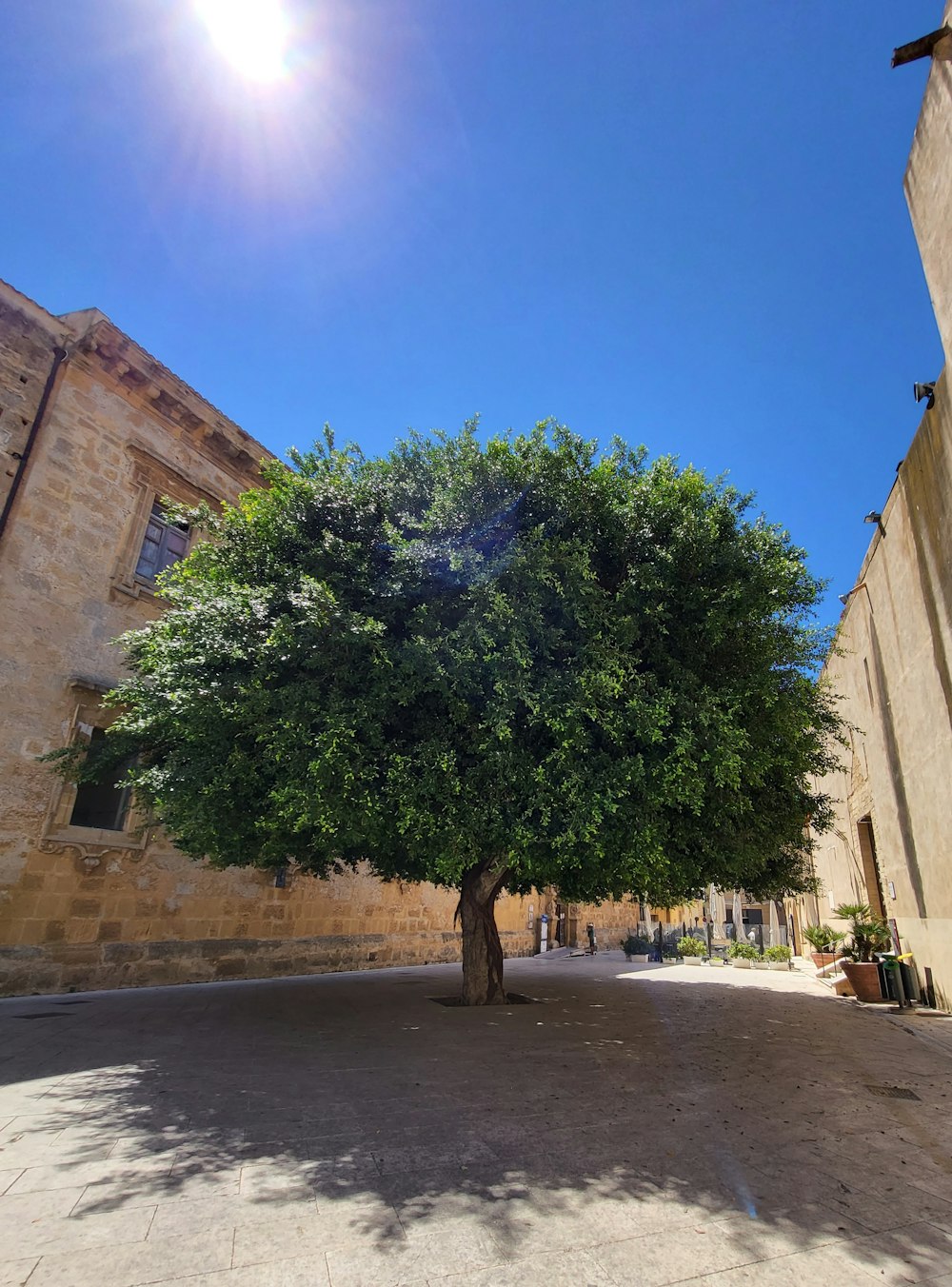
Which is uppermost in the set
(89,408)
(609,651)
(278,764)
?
(89,408)

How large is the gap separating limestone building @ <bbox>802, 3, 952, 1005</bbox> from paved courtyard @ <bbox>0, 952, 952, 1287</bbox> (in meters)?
3.99

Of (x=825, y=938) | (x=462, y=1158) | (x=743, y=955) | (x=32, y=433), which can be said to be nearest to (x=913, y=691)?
(x=825, y=938)

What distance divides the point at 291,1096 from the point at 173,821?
11.2 ft

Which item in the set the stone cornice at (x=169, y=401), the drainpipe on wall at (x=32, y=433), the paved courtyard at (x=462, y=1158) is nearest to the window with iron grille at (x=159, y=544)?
the stone cornice at (x=169, y=401)

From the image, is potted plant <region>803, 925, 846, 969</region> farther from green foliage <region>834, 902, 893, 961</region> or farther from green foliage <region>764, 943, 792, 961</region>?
green foliage <region>834, 902, 893, 961</region>

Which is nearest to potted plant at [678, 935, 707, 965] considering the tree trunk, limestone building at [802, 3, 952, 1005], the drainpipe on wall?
limestone building at [802, 3, 952, 1005]

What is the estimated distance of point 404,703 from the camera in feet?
21.2

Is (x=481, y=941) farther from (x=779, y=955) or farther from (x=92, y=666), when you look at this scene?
(x=779, y=955)

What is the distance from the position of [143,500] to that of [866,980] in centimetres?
1496

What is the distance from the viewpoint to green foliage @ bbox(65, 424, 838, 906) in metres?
6.15

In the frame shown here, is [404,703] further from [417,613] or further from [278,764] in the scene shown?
[278,764]

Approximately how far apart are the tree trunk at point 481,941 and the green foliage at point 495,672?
1.92m

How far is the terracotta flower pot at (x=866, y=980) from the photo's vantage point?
11031 millimetres

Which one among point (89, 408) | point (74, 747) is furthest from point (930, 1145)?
point (89, 408)
